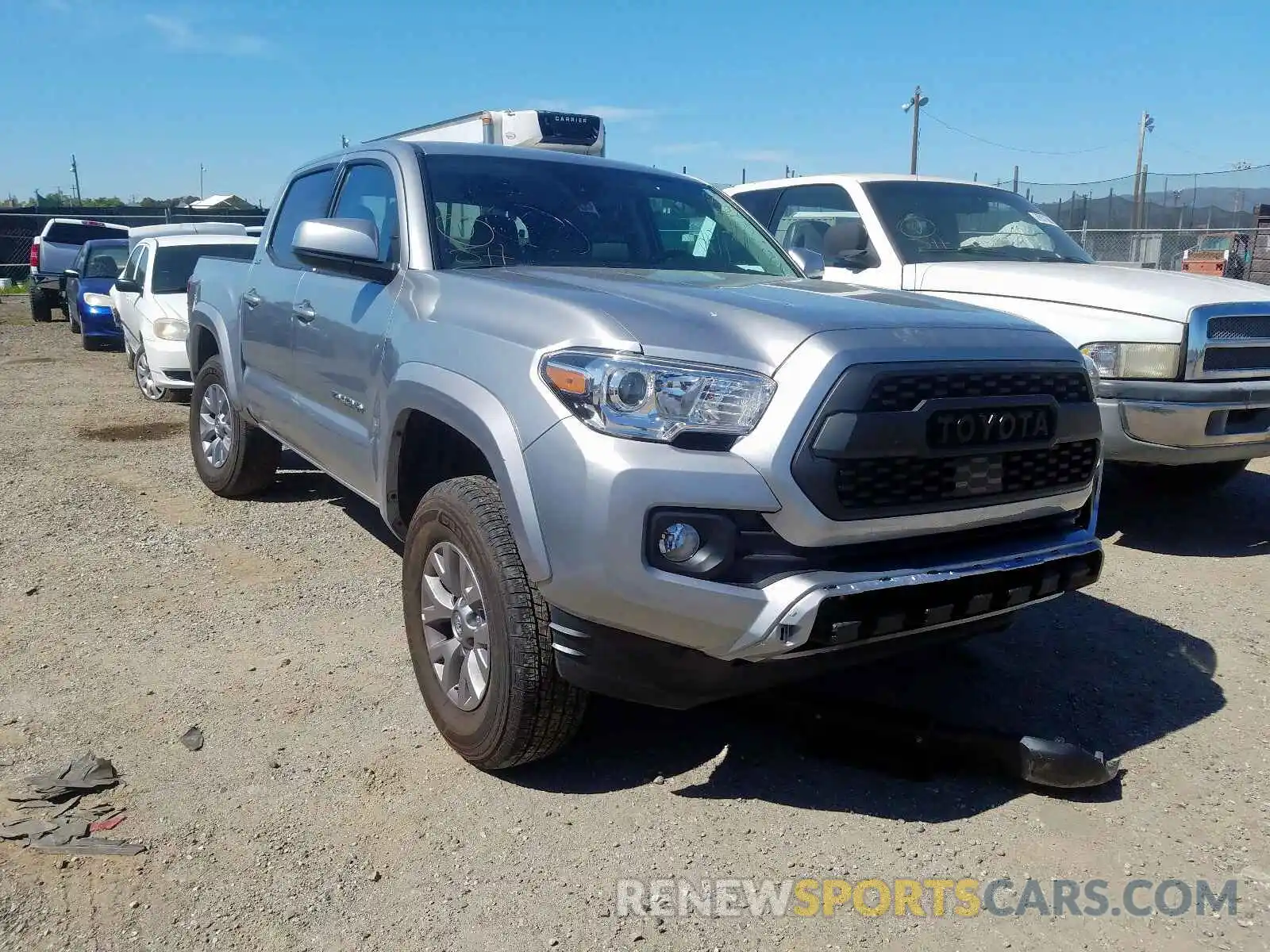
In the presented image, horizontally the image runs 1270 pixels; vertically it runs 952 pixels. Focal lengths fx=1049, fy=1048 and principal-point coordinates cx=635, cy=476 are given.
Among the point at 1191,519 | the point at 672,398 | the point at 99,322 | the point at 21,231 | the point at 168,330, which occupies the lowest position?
the point at 1191,519

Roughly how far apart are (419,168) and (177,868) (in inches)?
101

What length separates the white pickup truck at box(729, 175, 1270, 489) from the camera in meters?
5.16

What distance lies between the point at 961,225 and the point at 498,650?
490 cm

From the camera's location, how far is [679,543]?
2576 mm

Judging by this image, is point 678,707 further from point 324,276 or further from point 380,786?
point 324,276

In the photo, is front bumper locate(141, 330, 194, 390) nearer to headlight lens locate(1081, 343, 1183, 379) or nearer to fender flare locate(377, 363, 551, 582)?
fender flare locate(377, 363, 551, 582)

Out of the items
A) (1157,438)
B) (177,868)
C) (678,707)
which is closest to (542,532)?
(678,707)

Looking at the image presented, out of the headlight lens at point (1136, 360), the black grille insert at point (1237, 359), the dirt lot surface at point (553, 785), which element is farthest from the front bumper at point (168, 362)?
the black grille insert at point (1237, 359)

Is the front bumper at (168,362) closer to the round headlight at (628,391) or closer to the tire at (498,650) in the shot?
the tire at (498,650)

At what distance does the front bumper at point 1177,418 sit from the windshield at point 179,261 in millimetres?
8373

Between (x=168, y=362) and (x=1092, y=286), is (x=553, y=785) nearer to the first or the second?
(x=1092, y=286)

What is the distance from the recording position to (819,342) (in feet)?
8.74

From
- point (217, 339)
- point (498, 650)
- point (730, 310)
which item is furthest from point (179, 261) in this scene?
point (730, 310)

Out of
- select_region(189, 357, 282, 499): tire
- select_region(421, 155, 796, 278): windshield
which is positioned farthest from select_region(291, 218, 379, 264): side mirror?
select_region(189, 357, 282, 499): tire
